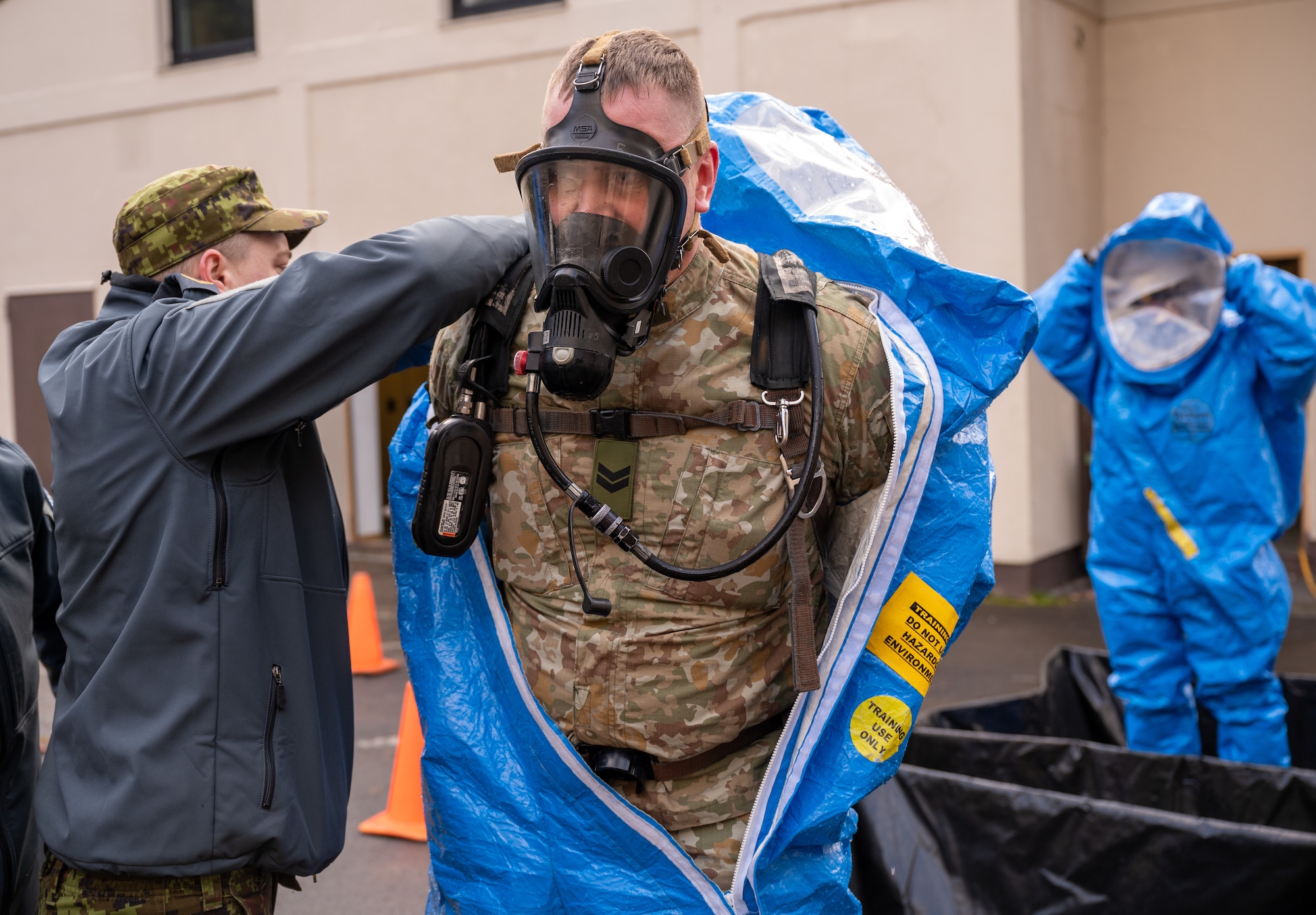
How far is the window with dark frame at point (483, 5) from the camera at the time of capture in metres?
9.35

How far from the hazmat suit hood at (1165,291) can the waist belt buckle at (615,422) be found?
3.10 meters

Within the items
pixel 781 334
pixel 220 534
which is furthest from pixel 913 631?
pixel 220 534

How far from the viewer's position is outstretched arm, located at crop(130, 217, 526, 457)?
165cm

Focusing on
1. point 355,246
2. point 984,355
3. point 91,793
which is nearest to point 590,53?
point 355,246

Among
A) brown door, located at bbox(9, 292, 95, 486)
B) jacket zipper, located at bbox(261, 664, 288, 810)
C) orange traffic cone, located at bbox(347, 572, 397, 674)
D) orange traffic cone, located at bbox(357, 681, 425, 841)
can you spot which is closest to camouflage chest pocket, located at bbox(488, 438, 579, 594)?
jacket zipper, located at bbox(261, 664, 288, 810)

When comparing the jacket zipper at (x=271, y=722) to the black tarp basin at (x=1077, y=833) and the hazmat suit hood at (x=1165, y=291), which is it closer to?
the black tarp basin at (x=1077, y=833)

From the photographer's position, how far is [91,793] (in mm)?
1764

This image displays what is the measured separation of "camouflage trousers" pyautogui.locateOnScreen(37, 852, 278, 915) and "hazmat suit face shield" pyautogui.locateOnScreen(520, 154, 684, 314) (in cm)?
102

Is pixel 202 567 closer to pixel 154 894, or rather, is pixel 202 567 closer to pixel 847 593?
pixel 154 894

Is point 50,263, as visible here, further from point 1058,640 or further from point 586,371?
point 586,371

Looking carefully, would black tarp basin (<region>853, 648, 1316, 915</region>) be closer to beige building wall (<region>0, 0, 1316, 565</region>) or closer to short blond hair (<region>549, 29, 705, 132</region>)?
short blond hair (<region>549, 29, 705, 132</region>)

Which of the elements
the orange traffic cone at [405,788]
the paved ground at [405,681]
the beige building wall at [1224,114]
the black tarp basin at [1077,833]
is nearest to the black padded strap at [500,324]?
the black tarp basin at [1077,833]

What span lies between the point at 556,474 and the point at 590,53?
61cm

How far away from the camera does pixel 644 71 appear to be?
1707mm
